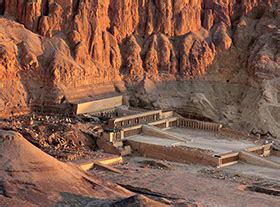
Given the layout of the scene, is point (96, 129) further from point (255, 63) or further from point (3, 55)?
point (255, 63)

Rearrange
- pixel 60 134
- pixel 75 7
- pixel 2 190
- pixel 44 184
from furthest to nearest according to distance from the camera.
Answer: pixel 75 7 < pixel 60 134 < pixel 44 184 < pixel 2 190

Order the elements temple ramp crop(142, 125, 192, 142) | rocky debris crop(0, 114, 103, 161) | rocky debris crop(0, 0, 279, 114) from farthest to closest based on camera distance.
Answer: rocky debris crop(0, 0, 279, 114)
temple ramp crop(142, 125, 192, 142)
rocky debris crop(0, 114, 103, 161)

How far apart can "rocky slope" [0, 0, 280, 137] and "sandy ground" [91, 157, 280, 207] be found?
1094 centimetres

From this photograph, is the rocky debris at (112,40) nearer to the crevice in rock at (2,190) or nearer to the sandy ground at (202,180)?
the sandy ground at (202,180)

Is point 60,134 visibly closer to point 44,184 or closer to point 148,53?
point 44,184

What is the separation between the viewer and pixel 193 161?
45.5m

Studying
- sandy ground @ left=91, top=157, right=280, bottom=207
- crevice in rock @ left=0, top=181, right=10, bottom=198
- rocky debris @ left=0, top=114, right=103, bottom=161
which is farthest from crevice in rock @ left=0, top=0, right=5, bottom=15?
crevice in rock @ left=0, top=181, right=10, bottom=198

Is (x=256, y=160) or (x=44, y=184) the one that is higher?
(x=44, y=184)

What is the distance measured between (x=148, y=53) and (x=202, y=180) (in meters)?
24.1

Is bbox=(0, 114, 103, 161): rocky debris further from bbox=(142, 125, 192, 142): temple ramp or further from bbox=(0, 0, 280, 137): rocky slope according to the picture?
bbox=(142, 125, 192, 142): temple ramp

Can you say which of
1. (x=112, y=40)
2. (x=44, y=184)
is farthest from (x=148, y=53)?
(x=44, y=184)

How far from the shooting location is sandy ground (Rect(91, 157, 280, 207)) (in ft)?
110

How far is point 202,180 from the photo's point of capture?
3838 cm

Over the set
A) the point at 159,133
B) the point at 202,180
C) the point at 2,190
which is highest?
the point at 2,190
